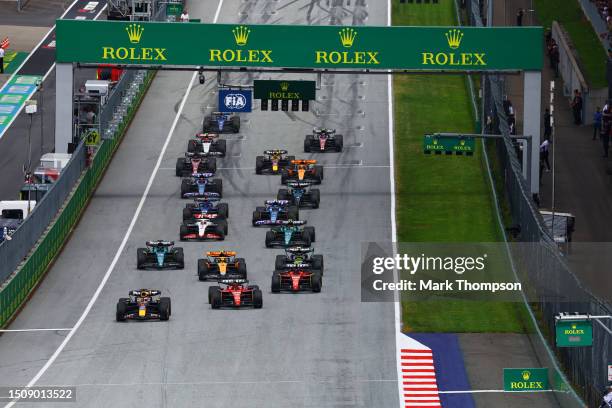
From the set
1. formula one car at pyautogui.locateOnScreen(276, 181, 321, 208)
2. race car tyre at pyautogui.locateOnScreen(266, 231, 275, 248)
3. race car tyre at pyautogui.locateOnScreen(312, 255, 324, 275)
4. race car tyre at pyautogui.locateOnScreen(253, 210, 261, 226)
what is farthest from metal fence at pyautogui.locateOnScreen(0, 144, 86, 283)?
race car tyre at pyautogui.locateOnScreen(312, 255, 324, 275)

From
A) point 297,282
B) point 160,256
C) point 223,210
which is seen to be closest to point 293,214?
point 223,210

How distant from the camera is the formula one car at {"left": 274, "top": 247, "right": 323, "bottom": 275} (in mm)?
61469

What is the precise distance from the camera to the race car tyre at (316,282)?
60.8 metres

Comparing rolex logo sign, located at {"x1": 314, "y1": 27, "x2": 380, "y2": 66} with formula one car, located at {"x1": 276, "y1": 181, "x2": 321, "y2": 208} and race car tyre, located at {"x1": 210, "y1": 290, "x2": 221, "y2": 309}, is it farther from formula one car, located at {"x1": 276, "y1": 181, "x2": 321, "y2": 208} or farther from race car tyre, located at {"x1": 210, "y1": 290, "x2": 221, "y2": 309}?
race car tyre, located at {"x1": 210, "y1": 290, "x2": 221, "y2": 309}

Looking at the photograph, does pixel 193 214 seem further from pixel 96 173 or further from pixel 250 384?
pixel 250 384

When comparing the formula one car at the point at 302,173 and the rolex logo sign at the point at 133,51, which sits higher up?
the rolex logo sign at the point at 133,51

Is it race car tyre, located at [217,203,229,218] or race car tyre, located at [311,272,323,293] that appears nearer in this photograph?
race car tyre, located at [311,272,323,293]

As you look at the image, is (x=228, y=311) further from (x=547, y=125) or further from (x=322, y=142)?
(x=547, y=125)

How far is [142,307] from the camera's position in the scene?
190 ft

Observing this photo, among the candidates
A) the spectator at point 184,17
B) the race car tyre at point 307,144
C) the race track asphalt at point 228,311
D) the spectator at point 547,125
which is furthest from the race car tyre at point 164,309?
the spectator at point 184,17

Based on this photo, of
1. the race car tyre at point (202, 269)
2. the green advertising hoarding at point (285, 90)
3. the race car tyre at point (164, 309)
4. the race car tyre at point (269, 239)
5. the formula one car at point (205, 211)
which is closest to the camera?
the race car tyre at point (164, 309)

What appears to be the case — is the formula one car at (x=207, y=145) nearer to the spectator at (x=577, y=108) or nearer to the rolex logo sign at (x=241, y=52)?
the rolex logo sign at (x=241, y=52)

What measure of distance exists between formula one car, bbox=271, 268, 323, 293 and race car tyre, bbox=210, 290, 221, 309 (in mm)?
2290

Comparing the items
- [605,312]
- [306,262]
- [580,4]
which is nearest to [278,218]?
[306,262]
